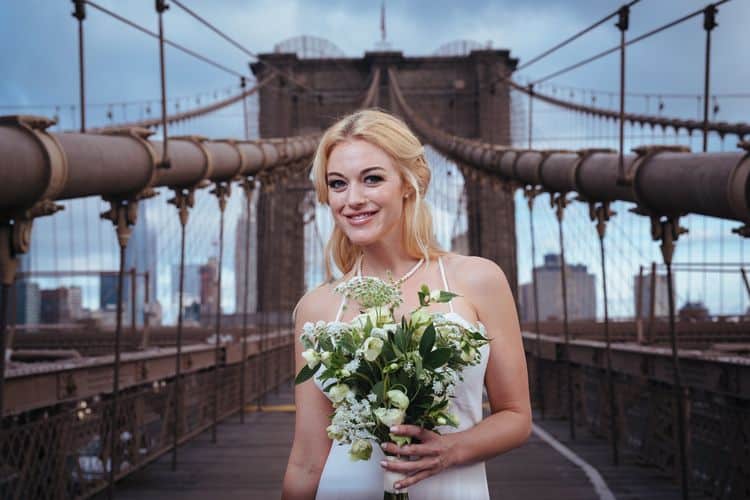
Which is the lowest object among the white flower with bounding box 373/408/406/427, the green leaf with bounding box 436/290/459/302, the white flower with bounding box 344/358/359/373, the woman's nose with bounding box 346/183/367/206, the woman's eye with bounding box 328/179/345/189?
the white flower with bounding box 373/408/406/427

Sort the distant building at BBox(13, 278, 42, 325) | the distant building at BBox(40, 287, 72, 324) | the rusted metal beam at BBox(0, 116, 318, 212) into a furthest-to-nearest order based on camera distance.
Result: the distant building at BBox(40, 287, 72, 324), the distant building at BBox(13, 278, 42, 325), the rusted metal beam at BBox(0, 116, 318, 212)

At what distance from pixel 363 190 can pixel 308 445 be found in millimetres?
570

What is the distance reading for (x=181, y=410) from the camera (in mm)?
8812

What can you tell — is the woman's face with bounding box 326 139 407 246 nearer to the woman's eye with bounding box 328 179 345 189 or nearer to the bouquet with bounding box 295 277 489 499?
the woman's eye with bounding box 328 179 345 189

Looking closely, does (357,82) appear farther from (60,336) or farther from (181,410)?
(181,410)

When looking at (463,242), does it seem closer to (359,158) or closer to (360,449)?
(359,158)

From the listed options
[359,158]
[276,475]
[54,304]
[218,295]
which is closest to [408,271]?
[359,158]

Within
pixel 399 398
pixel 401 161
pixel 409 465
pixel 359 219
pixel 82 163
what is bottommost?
pixel 409 465

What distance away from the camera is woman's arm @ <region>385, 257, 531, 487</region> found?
190cm

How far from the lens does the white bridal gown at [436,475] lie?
1958 millimetres

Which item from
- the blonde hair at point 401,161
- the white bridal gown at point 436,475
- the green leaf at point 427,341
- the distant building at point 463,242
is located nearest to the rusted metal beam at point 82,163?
the blonde hair at point 401,161

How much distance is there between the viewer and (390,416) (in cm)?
167

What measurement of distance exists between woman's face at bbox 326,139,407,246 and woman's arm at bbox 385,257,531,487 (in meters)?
0.21

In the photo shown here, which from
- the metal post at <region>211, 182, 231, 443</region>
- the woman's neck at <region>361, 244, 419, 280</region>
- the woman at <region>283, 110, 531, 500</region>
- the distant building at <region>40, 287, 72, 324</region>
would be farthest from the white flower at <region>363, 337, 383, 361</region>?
the distant building at <region>40, 287, 72, 324</region>
